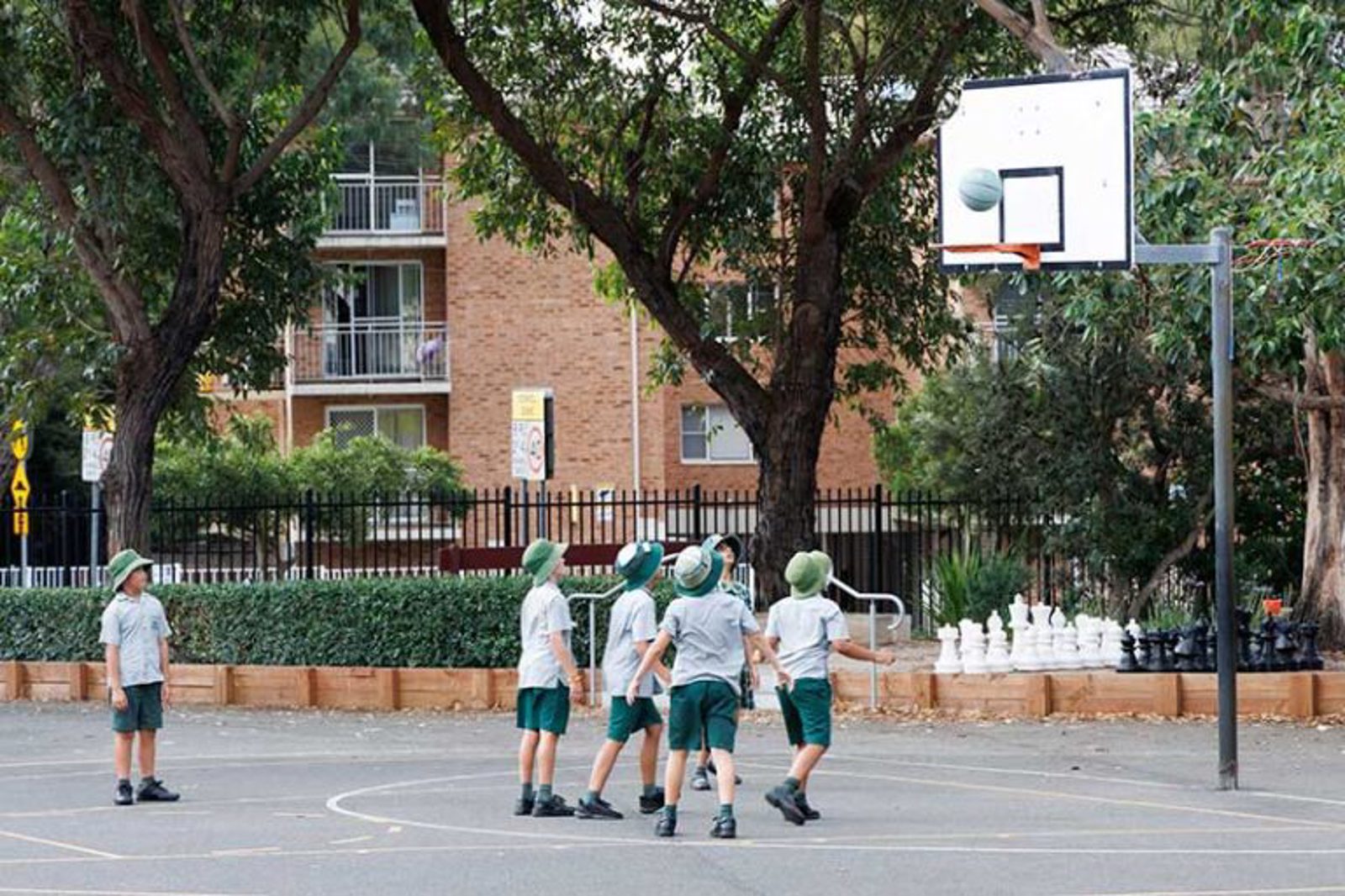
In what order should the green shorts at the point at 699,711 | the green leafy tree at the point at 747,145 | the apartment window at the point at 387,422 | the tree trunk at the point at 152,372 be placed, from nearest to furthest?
1. the green shorts at the point at 699,711
2. the tree trunk at the point at 152,372
3. the green leafy tree at the point at 747,145
4. the apartment window at the point at 387,422

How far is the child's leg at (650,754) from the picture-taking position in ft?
49.3

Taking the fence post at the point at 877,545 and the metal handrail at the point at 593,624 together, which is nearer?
the metal handrail at the point at 593,624

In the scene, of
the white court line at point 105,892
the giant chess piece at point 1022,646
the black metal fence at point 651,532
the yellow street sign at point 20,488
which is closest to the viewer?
the white court line at point 105,892

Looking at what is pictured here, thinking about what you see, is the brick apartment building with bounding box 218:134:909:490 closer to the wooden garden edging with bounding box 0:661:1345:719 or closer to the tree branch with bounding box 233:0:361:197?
the tree branch with bounding box 233:0:361:197

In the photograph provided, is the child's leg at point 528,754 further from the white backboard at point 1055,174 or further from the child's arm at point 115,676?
the white backboard at point 1055,174

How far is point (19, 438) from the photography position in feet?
98.7

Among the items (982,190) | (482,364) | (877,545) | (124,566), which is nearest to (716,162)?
(877,545)

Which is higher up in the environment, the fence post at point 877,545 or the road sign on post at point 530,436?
the road sign on post at point 530,436

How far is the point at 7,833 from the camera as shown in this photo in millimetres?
14562

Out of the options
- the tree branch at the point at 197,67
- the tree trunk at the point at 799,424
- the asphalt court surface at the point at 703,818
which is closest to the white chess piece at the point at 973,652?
the asphalt court surface at the point at 703,818

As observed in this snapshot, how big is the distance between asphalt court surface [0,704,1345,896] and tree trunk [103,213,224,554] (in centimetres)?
436

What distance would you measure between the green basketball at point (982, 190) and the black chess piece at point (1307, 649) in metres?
6.91

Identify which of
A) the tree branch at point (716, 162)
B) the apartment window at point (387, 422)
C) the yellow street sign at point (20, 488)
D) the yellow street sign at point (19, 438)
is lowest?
the yellow street sign at point (20, 488)

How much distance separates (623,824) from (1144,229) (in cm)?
850
